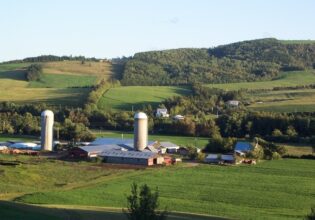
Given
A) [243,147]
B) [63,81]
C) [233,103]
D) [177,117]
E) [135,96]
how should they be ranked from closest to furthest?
[243,147] → [177,117] → [233,103] → [135,96] → [63,81]

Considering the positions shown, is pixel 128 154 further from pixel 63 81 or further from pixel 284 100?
pixel 63 81

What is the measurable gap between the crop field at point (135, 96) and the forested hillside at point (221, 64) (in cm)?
1352

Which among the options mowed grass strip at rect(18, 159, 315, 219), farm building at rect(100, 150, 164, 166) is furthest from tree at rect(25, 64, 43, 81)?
mowed grass strip at rect(18, 159, 315, 219)

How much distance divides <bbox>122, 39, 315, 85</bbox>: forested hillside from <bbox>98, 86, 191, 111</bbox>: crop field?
13.5 m

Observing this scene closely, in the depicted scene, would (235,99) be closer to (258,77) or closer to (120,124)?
(120,124)

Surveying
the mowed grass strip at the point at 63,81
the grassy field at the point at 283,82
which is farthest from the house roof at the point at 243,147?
the mowed grass strip at the point at 63,81

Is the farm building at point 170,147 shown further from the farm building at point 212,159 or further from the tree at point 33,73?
the tree at point 33,73

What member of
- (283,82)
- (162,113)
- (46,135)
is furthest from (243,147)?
(283,82)

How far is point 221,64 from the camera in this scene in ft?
549

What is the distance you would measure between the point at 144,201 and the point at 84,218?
8008mm

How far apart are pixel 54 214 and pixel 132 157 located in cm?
3002

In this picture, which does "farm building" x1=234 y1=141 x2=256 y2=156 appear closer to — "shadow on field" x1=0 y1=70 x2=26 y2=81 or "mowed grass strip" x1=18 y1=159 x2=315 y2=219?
"mowed grass strip" x1=18 y1=159 x2=315 y2=219

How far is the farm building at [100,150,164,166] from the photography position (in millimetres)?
60969

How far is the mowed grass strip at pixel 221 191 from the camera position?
3694 centimetres
